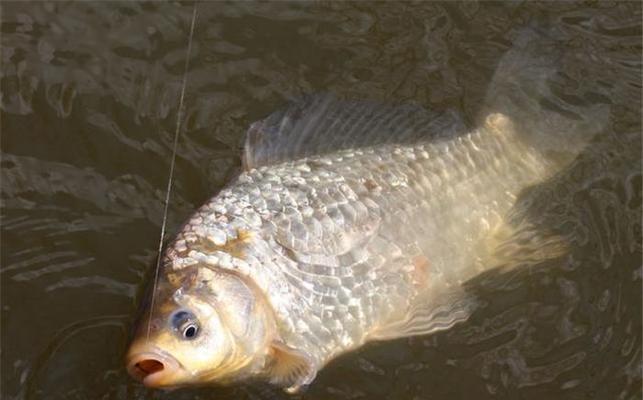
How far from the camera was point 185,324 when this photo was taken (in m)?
2.97

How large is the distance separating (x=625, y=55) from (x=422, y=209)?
182 centimetres

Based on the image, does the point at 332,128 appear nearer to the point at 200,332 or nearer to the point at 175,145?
the point at 175,145

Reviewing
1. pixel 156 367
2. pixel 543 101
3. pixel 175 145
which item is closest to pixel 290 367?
pixel 156 367

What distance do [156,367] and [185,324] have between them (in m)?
0.17

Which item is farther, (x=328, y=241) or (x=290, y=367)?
(x=328, y=241)

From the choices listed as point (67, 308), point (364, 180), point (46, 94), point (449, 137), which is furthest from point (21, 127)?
point (449, 137)

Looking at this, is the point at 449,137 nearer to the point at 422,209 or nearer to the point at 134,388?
the point at 422,209

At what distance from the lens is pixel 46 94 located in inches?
172

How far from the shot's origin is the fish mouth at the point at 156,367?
2.90 metres

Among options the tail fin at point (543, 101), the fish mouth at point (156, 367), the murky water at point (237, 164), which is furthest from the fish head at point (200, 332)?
the tail fin at point (543, 101)

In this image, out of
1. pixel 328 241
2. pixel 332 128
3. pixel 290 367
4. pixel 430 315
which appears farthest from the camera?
pixel 332 128

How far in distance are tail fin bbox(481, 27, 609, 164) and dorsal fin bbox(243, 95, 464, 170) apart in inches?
14.0

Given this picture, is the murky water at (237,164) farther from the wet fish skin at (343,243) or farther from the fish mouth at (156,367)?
the fish mouth at (156,367)

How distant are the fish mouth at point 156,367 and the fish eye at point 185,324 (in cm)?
9
